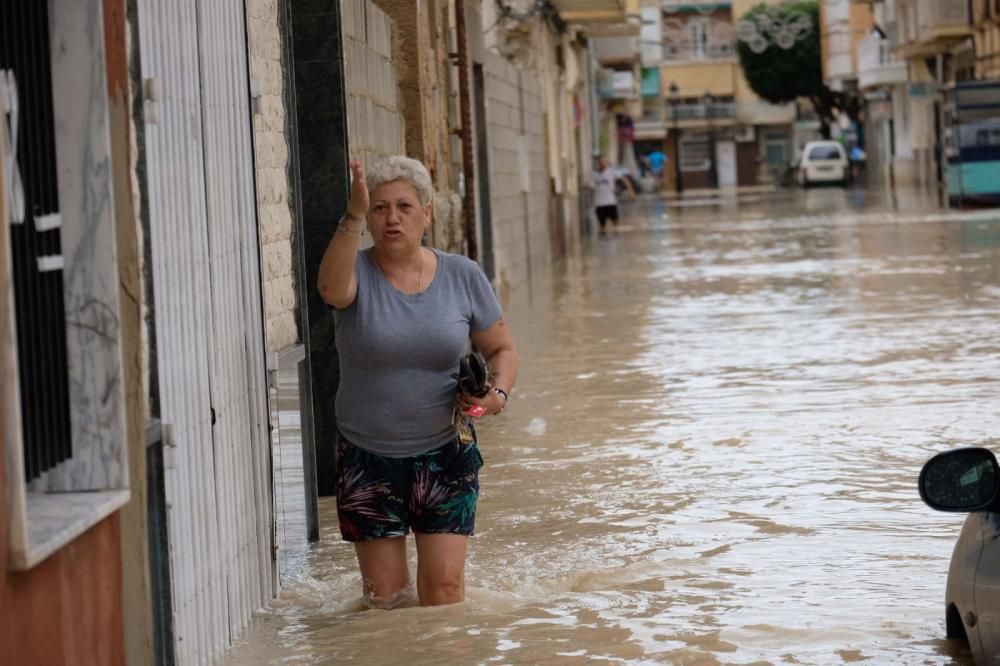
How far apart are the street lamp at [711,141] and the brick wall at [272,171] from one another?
3867 inches

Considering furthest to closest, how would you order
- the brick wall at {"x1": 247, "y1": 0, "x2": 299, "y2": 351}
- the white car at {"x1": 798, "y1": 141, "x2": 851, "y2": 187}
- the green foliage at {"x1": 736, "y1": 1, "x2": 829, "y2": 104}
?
the green foliage at {"x1": 736, "y1": 1, "x2": 829, "y2": 104}, the white car at {"x1": 798, "y1": 141, "x2": 851, "y2": 187}, the brick wall at {"x1": 247, "y1": 0, "x2": 299, "y2": 351}

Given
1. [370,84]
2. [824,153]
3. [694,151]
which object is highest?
[694,151]

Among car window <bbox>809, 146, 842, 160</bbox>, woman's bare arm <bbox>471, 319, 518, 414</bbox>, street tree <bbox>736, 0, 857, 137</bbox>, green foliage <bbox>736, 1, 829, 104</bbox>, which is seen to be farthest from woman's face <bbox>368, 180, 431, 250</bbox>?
green foliage <bbox>736, 1, 829, 104</bbox>

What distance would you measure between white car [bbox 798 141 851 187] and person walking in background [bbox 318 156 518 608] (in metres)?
65.8

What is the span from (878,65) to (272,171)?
62.0 metres

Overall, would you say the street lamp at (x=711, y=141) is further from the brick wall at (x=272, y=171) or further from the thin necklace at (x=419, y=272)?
the thin necklace at (x=419, y=272)

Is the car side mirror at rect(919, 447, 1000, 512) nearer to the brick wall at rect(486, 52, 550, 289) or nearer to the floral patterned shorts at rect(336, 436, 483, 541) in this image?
the floral patterned shorts at rect(336, 436, 483, 541)

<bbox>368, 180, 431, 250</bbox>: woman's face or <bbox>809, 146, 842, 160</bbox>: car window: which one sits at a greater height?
<bbox>809, 146, 842, 160</bbox>: car window

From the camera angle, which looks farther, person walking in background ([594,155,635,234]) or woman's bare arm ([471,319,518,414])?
person walking in background ([594,155,635,234])

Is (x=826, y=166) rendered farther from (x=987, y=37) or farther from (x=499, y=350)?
(x=499, y=350)

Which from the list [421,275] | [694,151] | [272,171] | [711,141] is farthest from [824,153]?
[421,275]

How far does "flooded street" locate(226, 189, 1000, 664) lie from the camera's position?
603cm

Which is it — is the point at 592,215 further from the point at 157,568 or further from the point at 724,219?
the point at 157,568

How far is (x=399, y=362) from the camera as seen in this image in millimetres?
5859
